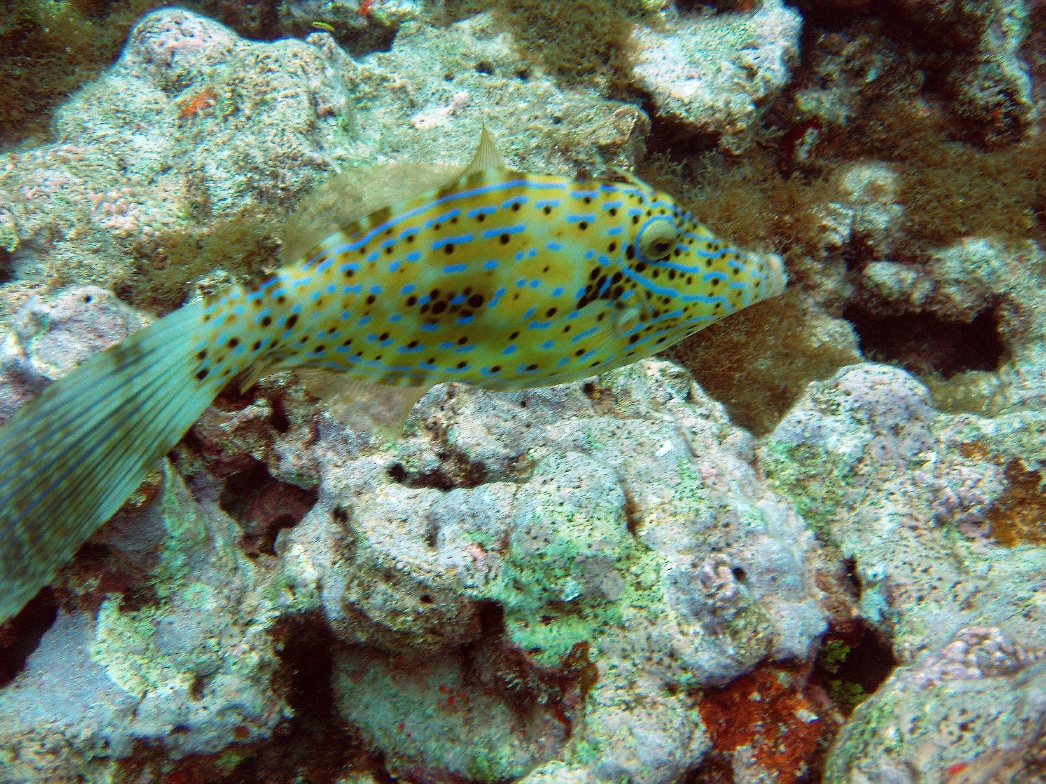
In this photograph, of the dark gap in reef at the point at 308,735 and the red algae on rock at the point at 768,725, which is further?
the dark gap in reef at the point at 308,735

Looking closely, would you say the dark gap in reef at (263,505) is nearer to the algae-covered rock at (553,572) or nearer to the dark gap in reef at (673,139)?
the algae-covered rock at (553,572)

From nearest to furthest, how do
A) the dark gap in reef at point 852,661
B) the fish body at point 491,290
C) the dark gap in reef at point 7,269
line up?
the fish body at point 491,290 < the dark gap in reef at point 852,661 < the dark gap in reef at point 7,269

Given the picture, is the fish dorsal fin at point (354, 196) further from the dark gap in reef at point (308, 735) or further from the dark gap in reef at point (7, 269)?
the dark gap in reef at point (7, 269)

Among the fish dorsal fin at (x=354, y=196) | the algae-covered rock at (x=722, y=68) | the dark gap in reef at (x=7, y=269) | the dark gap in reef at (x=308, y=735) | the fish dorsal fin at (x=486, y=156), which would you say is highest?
the algae-covered rock at (x=722, y=68)

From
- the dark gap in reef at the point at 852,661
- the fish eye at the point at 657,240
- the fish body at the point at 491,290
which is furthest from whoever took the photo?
the dark gap in reef at the point at 852,661

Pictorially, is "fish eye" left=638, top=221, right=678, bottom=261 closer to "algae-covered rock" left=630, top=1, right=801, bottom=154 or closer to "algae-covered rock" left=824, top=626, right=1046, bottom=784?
"algae-covered rock" left=824, top=626, right=1046, bottom=784

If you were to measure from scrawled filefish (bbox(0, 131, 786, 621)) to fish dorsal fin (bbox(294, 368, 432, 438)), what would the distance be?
4cm

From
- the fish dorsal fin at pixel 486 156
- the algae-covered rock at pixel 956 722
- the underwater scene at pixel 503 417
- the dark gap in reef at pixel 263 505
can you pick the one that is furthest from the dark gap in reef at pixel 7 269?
the algae-covered rock at pixel 956 722

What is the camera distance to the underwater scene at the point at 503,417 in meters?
1.78

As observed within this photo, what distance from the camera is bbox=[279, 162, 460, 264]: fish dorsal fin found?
175 cm

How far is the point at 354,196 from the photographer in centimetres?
178

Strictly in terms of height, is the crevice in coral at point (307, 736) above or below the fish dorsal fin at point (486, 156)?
below

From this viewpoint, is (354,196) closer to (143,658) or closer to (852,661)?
(143,658)

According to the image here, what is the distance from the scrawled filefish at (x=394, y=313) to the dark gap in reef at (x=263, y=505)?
176 cm
